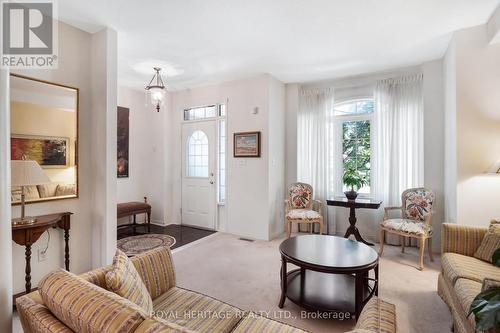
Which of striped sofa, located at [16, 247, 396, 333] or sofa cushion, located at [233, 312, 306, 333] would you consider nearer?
striped sofa, located at [16, 247, 396, 333]

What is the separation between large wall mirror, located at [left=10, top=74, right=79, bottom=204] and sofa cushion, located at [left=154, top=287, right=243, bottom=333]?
1.59 metres

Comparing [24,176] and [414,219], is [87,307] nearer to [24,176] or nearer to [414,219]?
[24,176]

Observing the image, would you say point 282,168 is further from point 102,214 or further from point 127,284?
point 127,284

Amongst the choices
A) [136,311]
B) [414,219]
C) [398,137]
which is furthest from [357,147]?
[136,311]

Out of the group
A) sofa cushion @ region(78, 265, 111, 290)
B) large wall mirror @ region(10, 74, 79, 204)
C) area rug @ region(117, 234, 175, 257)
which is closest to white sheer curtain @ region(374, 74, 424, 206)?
area rug @ region(117, 234, 175, 257)

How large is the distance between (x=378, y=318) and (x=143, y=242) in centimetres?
379

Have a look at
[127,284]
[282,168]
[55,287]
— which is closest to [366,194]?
[282,168]

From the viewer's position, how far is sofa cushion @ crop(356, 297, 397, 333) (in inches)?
41.6

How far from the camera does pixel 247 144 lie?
175 inches

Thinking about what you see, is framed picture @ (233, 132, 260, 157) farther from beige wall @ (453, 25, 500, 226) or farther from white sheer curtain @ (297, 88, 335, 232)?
beige wall @ (453, 25, 500, 226)

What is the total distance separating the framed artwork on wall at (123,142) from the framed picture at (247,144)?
7.25 feet

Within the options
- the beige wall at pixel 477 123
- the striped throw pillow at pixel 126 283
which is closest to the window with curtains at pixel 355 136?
the beige wall at pixel 477 123

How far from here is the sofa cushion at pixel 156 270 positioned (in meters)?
1.66

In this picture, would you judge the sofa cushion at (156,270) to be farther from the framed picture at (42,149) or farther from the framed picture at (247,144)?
the framed picture at (247,144)
